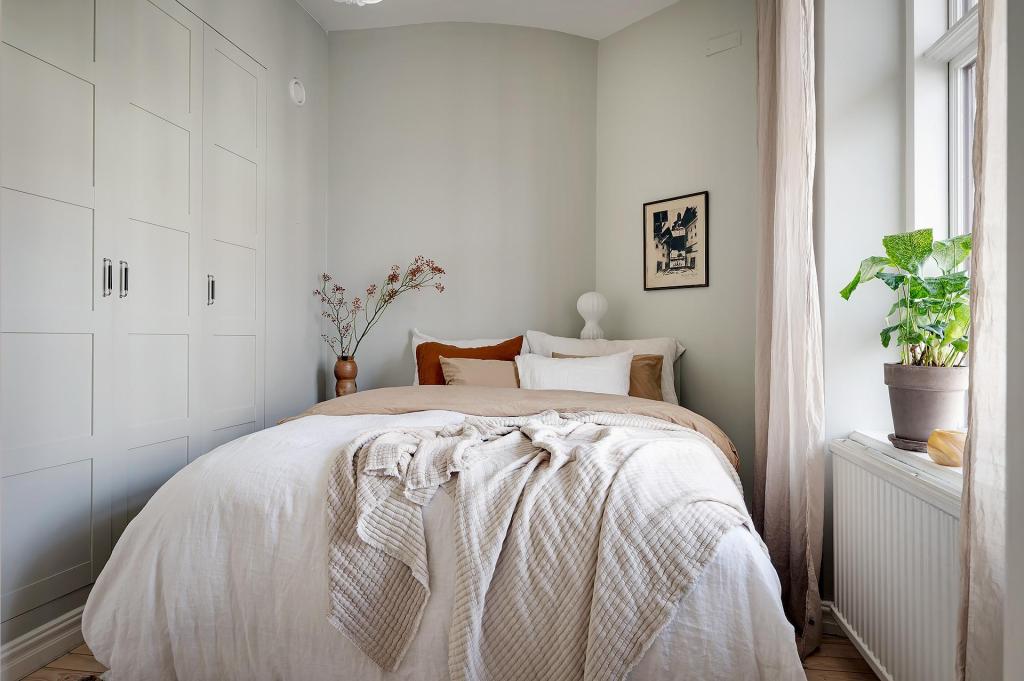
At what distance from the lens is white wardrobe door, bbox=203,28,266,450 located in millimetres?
2613

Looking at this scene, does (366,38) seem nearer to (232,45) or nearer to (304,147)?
(304,147)

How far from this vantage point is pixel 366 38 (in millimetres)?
3633

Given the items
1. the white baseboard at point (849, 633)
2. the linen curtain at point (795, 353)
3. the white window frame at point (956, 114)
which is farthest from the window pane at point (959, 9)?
the white baseboard at point (849, 633)

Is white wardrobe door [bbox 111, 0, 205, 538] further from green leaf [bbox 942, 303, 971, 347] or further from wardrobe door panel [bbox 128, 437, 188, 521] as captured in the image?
green leaf [bbox 942, 303, 971, 347]

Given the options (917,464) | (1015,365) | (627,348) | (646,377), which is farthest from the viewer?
(627,348)

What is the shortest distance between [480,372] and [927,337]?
6.24 ft

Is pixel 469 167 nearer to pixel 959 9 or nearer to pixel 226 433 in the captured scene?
pixel 226 433

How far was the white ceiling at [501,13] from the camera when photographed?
10.9 ft

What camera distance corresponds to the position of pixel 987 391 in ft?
3.13

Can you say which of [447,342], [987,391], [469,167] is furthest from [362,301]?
[987,391]

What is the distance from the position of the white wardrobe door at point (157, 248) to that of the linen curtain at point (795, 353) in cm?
238

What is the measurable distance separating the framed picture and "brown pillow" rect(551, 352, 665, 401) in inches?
21.5

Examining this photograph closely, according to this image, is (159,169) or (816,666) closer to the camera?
(816,666)

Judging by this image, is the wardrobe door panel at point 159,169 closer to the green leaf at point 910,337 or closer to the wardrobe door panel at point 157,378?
the wardrobe door panel at point 157,378
